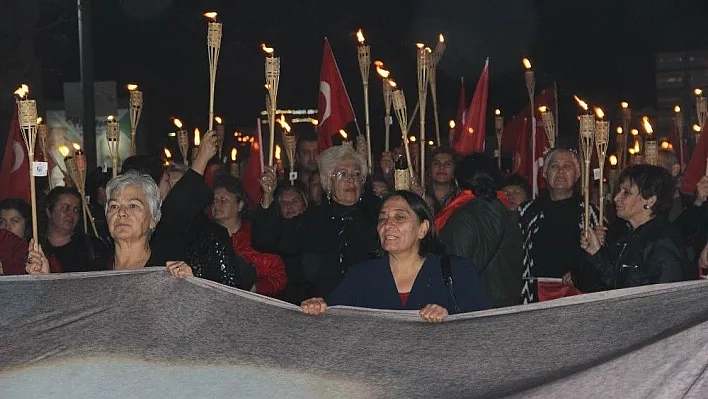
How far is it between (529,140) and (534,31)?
17.5m

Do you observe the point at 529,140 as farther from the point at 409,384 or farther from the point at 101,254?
the point at 409,384

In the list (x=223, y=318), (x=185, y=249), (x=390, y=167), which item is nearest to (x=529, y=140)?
(x=390, y=167)

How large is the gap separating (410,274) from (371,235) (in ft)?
4.57

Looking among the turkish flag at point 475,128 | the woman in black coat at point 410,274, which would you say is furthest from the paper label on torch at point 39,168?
the turkish flag at point 475,128

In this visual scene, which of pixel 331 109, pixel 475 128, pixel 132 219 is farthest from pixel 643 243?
pixel 475 128

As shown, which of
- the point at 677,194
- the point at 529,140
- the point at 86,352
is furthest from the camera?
the point at 529,140

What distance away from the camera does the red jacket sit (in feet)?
22.8

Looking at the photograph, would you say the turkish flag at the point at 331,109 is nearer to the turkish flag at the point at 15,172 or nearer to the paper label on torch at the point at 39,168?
the turkish flag at the point at 15,172

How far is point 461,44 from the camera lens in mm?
31234

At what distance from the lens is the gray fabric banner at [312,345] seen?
3750 millimetres

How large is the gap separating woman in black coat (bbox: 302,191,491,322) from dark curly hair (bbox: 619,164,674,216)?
126cm

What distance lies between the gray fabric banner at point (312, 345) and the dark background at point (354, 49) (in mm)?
22957

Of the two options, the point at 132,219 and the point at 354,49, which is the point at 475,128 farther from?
the point at 354,49

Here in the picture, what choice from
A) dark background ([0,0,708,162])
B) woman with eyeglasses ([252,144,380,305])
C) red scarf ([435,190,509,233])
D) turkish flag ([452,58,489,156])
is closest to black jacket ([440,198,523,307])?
red scarf ([435,190,509,233])
